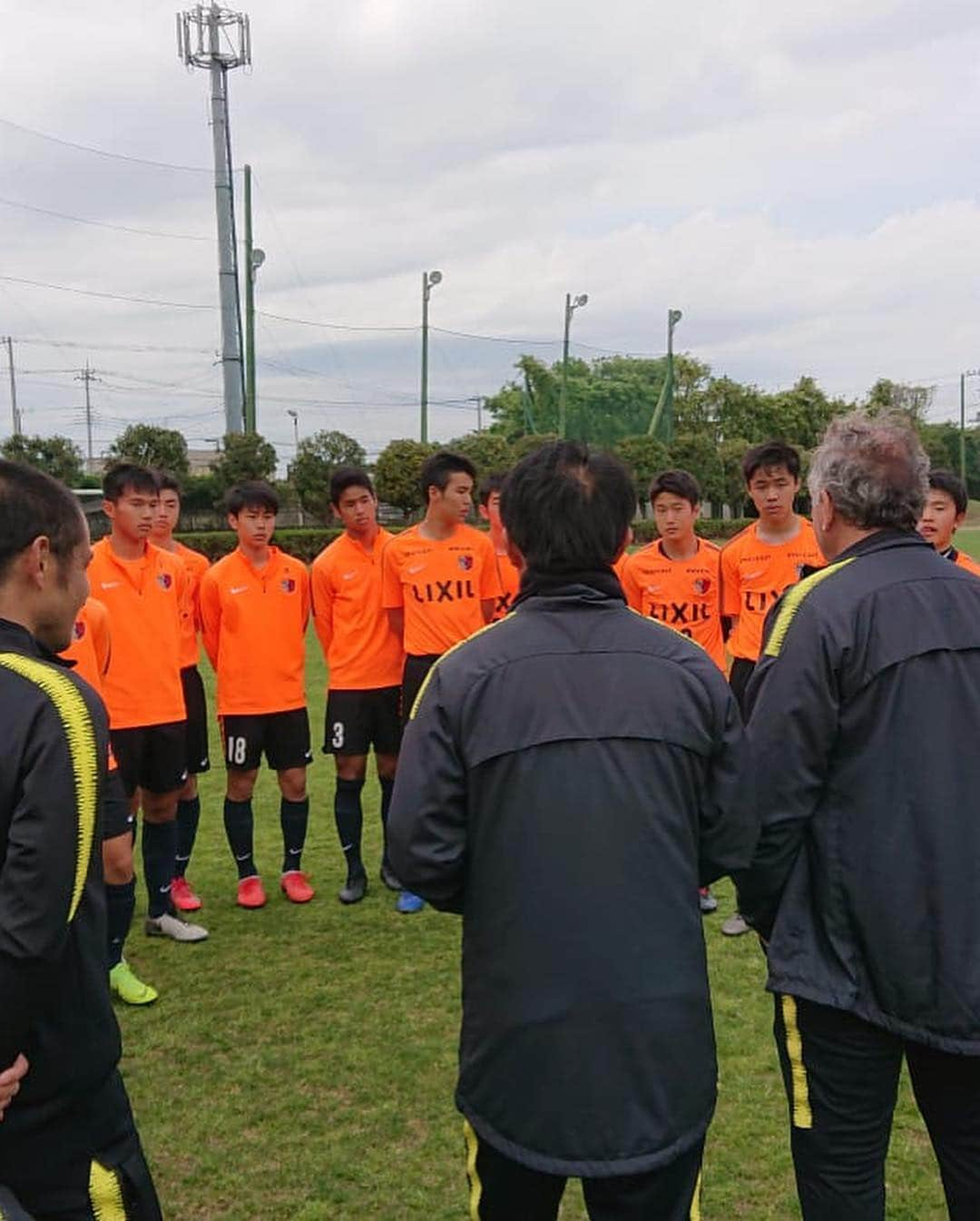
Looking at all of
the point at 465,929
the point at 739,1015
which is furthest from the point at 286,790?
the point at 465,929

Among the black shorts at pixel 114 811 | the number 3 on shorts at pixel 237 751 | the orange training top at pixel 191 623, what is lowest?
the number 3 on shorts at pixel 237 751

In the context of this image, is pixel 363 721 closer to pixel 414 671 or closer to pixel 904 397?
pixel 414 671

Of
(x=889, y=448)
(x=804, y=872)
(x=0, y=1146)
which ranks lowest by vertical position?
(x=0, y=1146)

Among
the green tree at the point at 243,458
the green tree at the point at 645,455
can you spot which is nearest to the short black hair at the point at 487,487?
the green tree at the point at 243,458

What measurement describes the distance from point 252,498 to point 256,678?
95 cm

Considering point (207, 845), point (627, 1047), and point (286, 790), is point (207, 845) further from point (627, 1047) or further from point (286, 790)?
point (627, 1047)

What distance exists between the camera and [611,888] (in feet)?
5.91

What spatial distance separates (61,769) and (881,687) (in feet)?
5.10

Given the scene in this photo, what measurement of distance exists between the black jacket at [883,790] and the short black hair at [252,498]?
3.78 meters

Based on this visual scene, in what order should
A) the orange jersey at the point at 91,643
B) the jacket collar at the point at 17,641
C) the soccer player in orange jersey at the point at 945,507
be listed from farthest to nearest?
1. the soccer player in orange jersey at the point at 945,507
2. the orange jersey at the point at 91,643
3. the jacket collar at the point at 17,641

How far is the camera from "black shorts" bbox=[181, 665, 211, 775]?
18.6ft

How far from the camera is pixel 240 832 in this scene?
17.8ft

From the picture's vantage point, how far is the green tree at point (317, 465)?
91.1 feet

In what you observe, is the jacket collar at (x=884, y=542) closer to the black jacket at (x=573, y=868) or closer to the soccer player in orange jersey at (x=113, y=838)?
the black jacket at (x=573, y=868)
